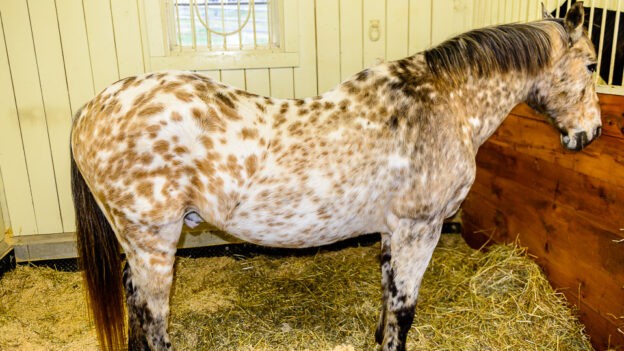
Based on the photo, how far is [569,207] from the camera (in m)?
2.62

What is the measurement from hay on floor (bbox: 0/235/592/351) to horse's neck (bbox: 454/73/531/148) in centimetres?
111

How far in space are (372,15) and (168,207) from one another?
2.47 meters

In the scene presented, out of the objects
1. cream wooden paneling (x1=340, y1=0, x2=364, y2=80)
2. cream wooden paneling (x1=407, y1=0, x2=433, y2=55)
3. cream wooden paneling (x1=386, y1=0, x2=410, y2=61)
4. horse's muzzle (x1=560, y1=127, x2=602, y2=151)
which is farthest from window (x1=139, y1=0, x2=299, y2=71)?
horse's muzzle (x1=560, y1=127, x2=602, y2=151)

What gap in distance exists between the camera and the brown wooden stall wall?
230cm

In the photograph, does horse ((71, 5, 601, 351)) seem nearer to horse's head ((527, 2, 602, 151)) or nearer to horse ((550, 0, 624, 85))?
horse's head ((527, 2, 602, 151))

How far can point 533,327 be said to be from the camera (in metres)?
2.59

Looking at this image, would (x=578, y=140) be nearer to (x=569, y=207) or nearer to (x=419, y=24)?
(x=569, y=207)

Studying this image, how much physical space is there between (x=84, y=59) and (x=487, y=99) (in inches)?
110

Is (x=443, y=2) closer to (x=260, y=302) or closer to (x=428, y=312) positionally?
(x=428, y=312)

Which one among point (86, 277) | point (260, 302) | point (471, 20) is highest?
point (471, 20)

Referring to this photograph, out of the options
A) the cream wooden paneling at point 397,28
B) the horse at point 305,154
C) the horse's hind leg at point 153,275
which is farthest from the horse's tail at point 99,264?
the cream wooden paneling at point 397,28

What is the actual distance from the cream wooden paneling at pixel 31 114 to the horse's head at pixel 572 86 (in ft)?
10.8

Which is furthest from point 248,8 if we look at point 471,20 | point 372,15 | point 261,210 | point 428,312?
point 428,312

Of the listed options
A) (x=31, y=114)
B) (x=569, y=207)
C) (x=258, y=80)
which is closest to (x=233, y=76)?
(x=258, y=80)
